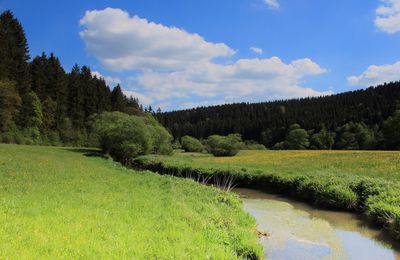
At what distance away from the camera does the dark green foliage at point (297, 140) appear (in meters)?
124

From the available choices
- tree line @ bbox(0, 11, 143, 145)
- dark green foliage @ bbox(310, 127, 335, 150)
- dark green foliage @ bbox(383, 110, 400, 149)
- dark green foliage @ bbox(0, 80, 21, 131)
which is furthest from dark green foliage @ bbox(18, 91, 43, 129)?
dark green foliage @ bbox(310, 127, 335, 150)

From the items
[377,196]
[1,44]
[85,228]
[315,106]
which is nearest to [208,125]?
[315,106]

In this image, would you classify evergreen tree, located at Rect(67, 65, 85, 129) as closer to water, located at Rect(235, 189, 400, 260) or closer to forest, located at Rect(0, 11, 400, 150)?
forest, located at Rect(0, 11, 400, 150)

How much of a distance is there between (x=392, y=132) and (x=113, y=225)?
3896 inches

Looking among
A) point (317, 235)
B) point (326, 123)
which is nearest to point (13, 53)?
point (317, 235)

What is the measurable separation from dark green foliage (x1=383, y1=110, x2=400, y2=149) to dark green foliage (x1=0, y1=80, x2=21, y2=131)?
8199cm

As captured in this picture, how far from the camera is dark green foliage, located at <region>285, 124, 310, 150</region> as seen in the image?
408ft

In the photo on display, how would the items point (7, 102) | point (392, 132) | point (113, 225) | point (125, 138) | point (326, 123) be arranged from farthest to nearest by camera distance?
1. point (326, 123)
2. point (392, 132)
3. point (7, 102)
4. point (125, 138)
5. point (113, 225)

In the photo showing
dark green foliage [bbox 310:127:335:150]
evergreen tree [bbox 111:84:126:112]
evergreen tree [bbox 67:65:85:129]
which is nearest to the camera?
evergreen tree [bbox 67:65:85:129]

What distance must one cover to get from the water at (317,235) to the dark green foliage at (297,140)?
329 feet

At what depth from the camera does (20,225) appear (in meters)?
10.8

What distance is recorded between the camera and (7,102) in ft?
216

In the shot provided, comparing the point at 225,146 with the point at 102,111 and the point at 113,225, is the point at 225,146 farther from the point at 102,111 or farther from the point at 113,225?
the point at 113,225

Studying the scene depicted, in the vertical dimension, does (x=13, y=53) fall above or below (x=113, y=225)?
above
